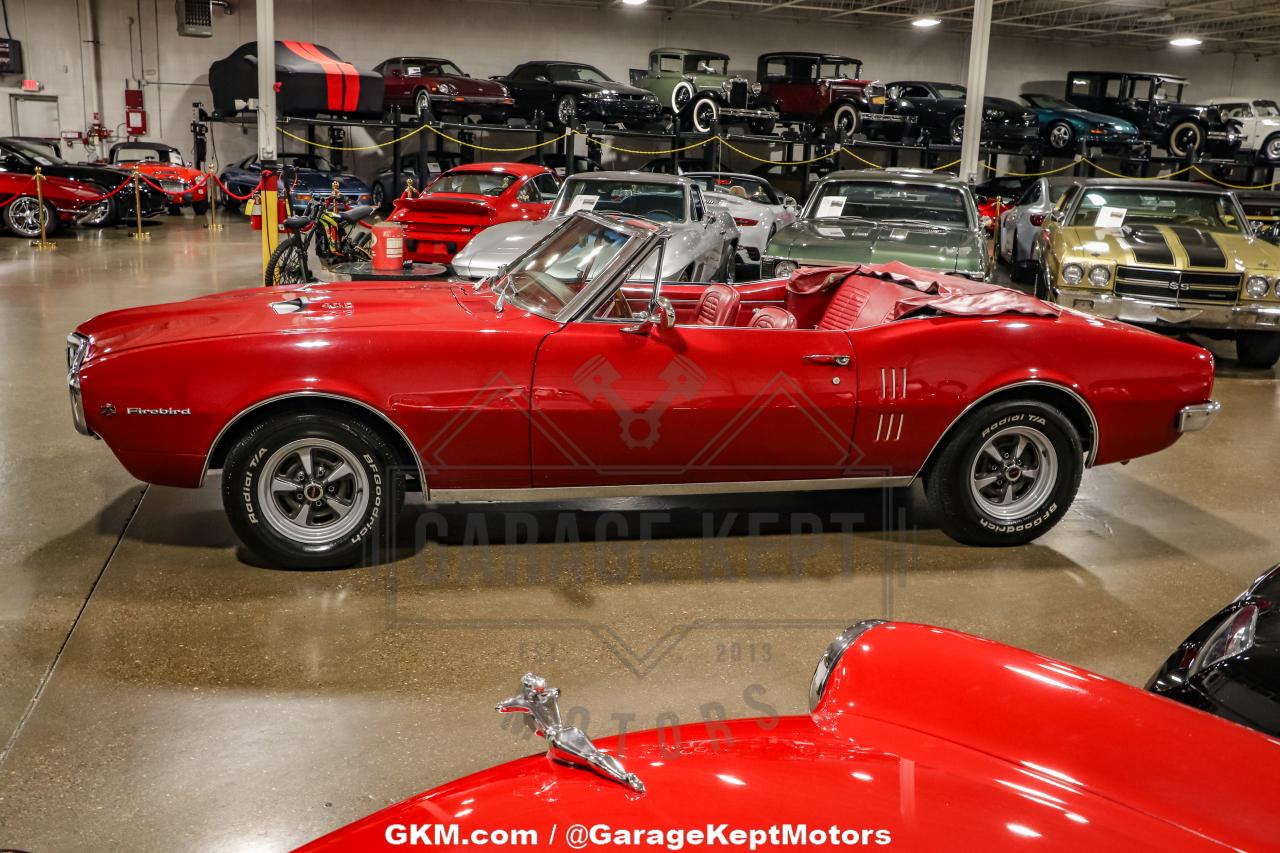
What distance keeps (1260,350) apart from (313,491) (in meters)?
8.19

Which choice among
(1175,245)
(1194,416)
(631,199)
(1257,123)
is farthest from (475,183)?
(1257,123)

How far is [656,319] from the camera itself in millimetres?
4129

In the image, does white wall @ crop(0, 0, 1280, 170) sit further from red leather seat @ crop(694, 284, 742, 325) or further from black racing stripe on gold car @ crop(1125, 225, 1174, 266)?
red leather seat @ crop(694, 284, 742, 325)

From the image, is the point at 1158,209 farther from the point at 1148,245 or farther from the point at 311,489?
the point at 311,489

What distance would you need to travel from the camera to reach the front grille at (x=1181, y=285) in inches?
331

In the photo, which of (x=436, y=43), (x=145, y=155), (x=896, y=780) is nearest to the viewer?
(x=896, y=780)

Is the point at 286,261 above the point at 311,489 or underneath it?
above

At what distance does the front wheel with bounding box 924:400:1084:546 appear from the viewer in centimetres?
448

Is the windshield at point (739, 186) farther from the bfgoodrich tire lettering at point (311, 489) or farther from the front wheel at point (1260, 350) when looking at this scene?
the bfgoodrich tire lettering at point (311, 489)

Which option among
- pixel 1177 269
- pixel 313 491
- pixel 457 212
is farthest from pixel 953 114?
pixel 313 491

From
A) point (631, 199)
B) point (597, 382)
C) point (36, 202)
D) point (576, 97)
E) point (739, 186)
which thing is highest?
point (576, 97)

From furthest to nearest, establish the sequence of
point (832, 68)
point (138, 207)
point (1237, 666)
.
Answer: point (832, 68)
point (138, 207)
point (1237, 666)

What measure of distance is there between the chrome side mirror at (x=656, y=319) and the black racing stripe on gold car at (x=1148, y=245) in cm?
600

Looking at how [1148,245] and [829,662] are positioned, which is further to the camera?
[1148,245]
